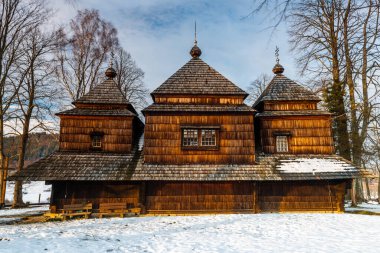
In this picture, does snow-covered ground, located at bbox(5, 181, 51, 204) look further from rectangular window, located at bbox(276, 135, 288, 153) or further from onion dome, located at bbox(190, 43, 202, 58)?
rectangular window, located at bbox(276, 135, 288, 153)

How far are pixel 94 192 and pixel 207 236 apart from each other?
8.03m

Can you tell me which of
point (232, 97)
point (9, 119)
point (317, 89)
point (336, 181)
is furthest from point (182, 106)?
point (9, 119)

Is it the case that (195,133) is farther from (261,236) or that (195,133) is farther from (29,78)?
(29,78)

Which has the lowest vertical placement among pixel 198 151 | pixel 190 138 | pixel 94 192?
pixel 94 192

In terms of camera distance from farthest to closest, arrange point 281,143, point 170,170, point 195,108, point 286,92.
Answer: point 286,92 → point 281,143 → point 195,108 → point 170,170

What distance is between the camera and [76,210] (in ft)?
46.5

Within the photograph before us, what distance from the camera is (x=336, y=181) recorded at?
14961mm

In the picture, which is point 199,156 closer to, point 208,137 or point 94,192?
point 208,137

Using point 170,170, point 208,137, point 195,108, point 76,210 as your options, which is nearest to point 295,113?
point 208,137

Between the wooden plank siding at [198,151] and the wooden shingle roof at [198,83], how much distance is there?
1.55 metres

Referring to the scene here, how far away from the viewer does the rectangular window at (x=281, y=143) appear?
53.1ft

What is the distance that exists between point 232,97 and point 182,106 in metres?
3.17

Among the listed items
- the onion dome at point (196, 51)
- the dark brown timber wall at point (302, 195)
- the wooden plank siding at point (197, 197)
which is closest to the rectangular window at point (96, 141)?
the wooden plank siding at point (197, 197)

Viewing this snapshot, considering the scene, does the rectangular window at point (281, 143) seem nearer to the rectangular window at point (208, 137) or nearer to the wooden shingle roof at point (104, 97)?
the rectangular window at point (208, 137)
